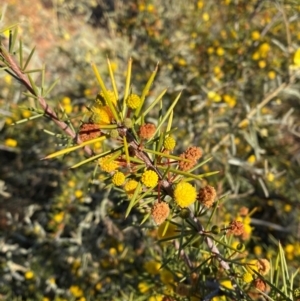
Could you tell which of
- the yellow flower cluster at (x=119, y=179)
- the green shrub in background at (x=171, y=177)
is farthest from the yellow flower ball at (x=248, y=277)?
the yellow flower cluster at (x=119, y=179)

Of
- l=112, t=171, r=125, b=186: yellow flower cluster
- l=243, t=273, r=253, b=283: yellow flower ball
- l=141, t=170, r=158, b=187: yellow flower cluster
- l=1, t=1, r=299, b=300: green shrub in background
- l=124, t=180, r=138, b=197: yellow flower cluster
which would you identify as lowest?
l=1, t=1, r=299, b=300: green shrub in background

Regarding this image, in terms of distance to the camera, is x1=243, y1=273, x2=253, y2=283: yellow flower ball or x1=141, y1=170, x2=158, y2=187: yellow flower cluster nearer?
x1=141, y1=170, x2=158, y2=187: yellow flower cluster

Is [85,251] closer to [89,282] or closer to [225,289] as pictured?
[89,282]

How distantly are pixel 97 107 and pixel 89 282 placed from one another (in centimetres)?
185

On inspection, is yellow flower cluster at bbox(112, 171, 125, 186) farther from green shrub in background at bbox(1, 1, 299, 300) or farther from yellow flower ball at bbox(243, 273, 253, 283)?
yellow flower ball at bbox(243, 273, 253, 283)

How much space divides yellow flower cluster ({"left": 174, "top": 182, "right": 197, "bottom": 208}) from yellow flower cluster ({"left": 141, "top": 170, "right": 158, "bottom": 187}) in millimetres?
50

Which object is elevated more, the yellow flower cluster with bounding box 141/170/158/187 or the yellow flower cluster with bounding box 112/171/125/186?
the yellow flower cluster with bounding box 141/170/158/187

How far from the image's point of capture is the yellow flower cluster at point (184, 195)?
664 millimetres

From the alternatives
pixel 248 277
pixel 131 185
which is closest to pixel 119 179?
pixel 131 185

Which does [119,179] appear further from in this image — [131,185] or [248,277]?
[248,277]

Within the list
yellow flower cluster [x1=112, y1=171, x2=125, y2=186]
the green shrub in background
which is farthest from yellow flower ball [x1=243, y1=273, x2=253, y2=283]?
yellow flower cluster [x1=112, y1=171, x2=125, y2=186]

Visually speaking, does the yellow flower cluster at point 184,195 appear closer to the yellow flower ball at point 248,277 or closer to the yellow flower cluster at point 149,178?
the yellow flower cluster at point 149,178

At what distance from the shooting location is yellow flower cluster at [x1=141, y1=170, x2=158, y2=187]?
2.12 feet

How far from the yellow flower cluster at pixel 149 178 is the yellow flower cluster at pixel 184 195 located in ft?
0.16
